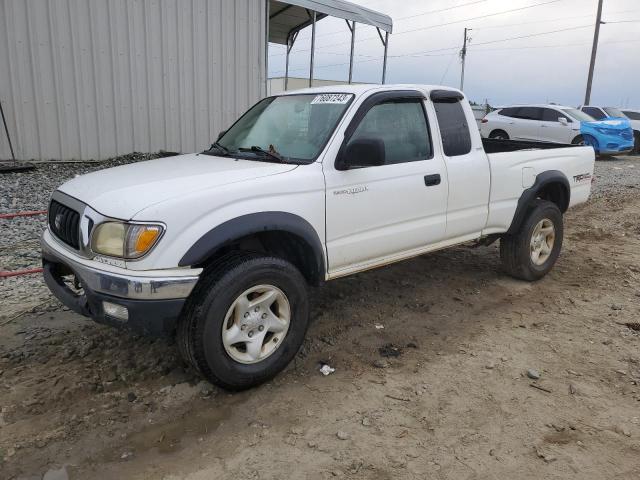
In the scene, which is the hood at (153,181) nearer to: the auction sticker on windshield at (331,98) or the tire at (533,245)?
the auction sticker on windshield at (331,98)

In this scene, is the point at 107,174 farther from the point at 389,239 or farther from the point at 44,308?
the point at 389,239

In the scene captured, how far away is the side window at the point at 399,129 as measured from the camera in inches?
146

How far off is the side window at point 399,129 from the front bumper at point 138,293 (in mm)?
1611

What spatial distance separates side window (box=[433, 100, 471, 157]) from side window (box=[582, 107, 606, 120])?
1526cm

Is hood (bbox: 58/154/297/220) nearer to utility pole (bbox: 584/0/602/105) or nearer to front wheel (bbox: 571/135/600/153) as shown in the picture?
front wheel (bbox: 571/135/600/153)

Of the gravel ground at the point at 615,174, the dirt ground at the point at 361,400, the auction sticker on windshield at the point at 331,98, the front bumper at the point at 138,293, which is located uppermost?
the auction sticker on windshield at the point at 331,98

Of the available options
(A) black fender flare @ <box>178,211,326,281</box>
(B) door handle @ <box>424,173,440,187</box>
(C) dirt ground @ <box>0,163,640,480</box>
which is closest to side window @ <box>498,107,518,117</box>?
(C) dirt ground @ <box>0,163,640,480</box>

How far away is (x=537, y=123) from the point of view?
54.9 feet

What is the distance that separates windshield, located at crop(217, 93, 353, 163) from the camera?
353cm

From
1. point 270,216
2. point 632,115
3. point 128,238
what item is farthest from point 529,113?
point 128,238

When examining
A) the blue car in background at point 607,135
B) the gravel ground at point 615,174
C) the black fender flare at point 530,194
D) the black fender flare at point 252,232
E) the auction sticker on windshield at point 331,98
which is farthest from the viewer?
the blue car in background at point 607,135

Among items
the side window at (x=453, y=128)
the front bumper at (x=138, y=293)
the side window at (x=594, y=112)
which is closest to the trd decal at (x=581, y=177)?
the side window at (x=453, y=128)

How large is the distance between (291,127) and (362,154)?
721 mm

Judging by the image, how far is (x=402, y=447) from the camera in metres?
2.62
